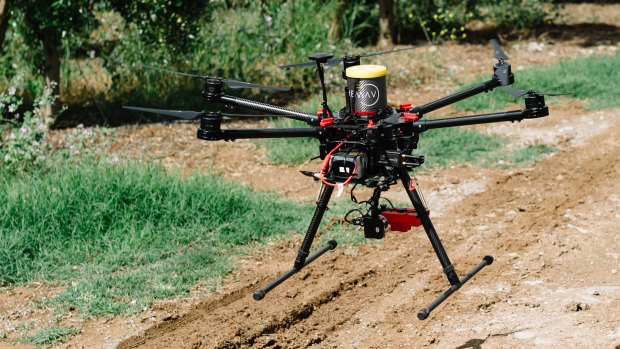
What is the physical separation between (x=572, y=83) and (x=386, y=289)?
6.35m

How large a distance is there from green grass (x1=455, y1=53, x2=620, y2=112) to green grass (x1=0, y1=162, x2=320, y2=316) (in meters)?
4.20

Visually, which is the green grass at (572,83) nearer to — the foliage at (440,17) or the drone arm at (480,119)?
the foliage at (440,17)

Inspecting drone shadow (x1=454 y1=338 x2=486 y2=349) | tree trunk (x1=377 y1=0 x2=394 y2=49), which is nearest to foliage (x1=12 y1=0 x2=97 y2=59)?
tree trunk (x1=377 y1=0 x2=394 y2=49)

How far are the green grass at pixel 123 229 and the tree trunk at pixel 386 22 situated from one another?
697 cm

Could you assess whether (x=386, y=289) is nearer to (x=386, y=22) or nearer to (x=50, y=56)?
(x=50, y=56)

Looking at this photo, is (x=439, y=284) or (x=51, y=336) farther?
(x=439, y=284)

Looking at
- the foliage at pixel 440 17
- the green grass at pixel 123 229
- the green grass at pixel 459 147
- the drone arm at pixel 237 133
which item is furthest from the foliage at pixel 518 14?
the drone arm at pixel 237 133

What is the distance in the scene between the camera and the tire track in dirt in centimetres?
491

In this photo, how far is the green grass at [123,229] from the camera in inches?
218

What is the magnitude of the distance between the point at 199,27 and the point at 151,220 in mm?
4420

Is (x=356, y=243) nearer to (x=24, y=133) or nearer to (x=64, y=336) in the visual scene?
(x=64, y=336)

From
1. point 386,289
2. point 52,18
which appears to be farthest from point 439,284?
point 52,18

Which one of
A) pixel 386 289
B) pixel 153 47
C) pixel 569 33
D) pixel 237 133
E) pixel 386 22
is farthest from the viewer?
pixel 569 33

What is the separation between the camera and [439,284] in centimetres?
559
